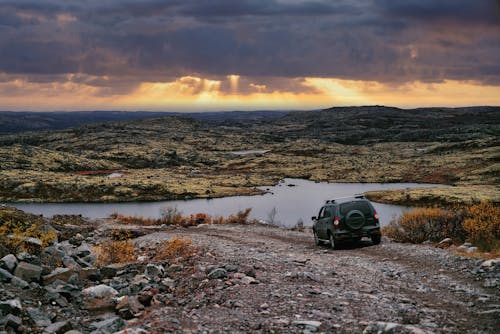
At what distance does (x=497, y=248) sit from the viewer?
1939cm

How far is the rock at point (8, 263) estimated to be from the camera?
14.3 metres

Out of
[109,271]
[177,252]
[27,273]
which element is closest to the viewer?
[27,273]

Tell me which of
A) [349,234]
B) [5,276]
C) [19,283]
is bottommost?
[349,234]

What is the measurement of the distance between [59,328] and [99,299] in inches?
102

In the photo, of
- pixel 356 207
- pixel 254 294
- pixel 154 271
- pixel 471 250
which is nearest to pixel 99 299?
pixel 154 271

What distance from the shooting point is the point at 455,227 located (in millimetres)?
24609

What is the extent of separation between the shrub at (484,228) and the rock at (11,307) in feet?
61.5

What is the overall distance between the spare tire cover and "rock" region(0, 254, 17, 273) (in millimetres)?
15467

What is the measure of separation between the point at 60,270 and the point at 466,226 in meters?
19.3

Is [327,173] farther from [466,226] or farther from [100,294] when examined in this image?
[100,294]

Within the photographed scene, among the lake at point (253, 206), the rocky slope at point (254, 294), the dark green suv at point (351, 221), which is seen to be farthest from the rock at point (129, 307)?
the lake at point (253, 206)

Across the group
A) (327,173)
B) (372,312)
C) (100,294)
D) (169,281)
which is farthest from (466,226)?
(327,173)

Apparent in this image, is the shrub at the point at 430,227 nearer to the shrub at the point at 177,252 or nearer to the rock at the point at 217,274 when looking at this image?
the shrub at the point at 177,252

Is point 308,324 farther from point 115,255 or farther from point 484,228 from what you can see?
point 484,228
